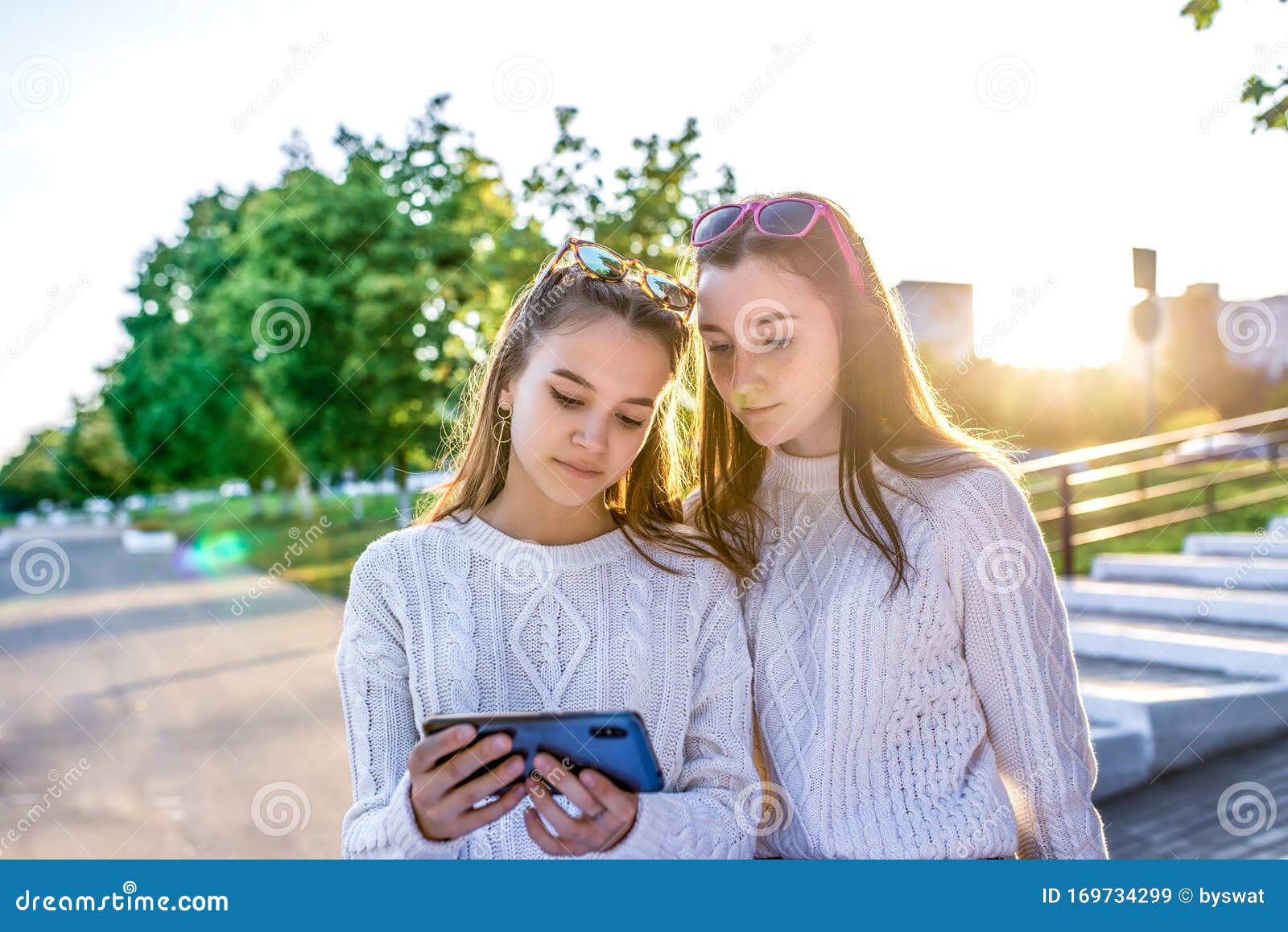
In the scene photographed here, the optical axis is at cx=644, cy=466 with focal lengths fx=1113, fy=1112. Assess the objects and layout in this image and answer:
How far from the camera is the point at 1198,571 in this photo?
768cm

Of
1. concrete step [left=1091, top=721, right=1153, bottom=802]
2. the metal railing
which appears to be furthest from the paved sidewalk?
the metal railing

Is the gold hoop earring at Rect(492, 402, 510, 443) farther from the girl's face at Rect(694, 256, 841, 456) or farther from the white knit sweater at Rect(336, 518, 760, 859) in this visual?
the girl's face at Rect(694, 256, 841, 456)

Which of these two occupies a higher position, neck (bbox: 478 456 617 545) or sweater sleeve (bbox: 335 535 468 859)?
neck (bbox: 478 456 617 545)

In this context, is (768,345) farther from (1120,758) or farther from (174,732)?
(174,732)

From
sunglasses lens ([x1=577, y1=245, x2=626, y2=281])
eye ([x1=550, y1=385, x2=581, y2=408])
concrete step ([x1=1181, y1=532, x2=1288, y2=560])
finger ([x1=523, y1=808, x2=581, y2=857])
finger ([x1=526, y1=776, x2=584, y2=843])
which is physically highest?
sunglasses lens ([x1=577, y1=245, x2=626, y2=281])

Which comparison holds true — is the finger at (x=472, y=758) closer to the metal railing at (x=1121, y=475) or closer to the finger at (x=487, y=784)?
the finger at (x=487, y=784)

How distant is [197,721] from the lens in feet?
30.5

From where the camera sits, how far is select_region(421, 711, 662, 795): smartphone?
1.71 m

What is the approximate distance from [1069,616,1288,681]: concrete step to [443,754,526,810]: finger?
5249mm

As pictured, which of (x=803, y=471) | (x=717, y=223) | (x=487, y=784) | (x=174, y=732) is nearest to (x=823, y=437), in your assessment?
(x=803, y=471)

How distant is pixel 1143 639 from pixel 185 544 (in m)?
32.0

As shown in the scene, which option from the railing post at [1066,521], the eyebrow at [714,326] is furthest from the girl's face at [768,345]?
the railing post at [1066,521]

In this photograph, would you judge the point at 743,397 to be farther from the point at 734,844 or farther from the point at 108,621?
the point at 108,621
